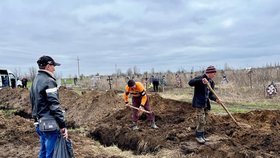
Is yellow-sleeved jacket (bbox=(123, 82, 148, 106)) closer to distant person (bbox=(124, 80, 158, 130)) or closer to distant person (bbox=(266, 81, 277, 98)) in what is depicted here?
distant person (bbox=(124, 80, 158, 130))

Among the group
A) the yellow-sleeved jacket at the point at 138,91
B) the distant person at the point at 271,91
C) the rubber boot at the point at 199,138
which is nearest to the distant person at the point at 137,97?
the yellow-sleeved jacket at the point at 138,91

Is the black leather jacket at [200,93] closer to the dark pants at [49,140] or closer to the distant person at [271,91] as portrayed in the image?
the dark pants at [49,140]

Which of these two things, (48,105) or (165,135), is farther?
(165,135)

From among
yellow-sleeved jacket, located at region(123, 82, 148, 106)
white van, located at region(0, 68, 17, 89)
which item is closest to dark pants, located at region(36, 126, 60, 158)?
yellow-sleeved jacket, located at region(123, 82, 148, 106)

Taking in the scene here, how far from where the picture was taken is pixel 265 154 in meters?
6.89

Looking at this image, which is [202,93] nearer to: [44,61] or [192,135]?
[192,135]

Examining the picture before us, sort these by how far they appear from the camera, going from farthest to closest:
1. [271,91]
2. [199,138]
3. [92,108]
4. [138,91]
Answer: [271,91] → [92,108] → [138,91] → [199,138]

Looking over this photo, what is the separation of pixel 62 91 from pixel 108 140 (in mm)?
11738

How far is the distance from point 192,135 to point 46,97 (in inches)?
186

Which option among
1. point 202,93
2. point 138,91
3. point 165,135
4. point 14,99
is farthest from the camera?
point 14,99

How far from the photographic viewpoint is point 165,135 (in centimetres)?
904

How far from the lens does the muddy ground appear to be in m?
7.57

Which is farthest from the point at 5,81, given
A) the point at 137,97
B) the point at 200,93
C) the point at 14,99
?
the point at 200,93

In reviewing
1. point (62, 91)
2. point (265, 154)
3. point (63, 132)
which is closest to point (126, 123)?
point (265, 154)
